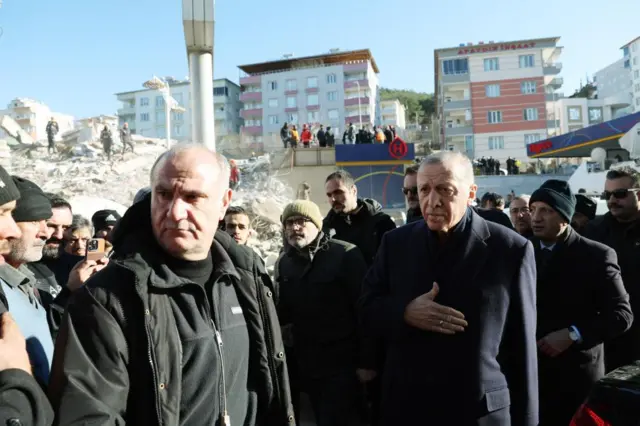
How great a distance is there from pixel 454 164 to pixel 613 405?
1378 millimetres

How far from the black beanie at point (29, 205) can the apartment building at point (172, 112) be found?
81.2 m

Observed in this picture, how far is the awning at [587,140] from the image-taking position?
3219 centimetres

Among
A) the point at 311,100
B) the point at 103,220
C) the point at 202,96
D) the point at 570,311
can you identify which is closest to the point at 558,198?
the point at 570,311

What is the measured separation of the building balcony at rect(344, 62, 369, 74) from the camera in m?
70.6

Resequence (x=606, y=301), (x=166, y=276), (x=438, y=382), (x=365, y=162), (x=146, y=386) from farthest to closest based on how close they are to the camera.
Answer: (x=365, y=162), (x=606, y=301), (x=438, y=382), (x=166, y=276), (x=146, y=386)

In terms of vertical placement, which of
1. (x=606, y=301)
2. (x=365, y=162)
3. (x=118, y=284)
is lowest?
(x=606, y=301)

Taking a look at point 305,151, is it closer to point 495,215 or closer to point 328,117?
point 495,215

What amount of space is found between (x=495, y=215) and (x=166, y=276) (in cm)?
428

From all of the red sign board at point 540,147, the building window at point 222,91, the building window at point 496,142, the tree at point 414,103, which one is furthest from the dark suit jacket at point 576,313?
the tree at point 414,103

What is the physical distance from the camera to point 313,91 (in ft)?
240

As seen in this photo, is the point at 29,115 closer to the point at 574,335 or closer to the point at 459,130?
the point at 459,130

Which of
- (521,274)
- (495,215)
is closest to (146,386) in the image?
(521,274)

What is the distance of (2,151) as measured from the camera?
42469 millimetres

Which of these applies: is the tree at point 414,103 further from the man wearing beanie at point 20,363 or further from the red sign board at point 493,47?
the man wearing beanie at point 20,363
